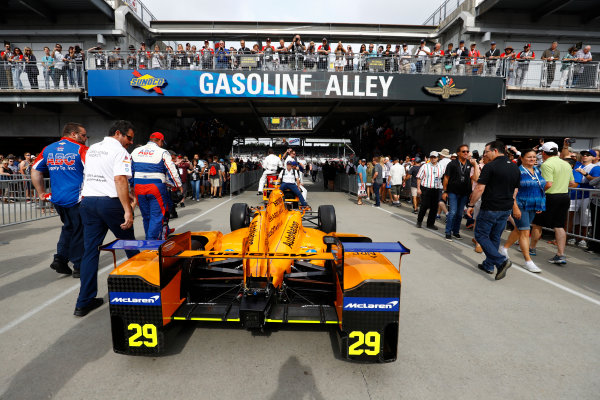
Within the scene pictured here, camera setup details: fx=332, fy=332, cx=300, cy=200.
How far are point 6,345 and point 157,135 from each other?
2.80 m

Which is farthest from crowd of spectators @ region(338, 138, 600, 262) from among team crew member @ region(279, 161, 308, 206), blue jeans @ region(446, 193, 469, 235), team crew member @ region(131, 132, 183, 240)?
team crew member @ region(131, 132, 183, 240)

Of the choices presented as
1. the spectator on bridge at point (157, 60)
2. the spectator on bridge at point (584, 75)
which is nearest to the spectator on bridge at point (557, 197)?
the spectator on bridge at point (584, 75)

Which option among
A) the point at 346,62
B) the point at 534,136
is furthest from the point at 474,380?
the point at 534,136

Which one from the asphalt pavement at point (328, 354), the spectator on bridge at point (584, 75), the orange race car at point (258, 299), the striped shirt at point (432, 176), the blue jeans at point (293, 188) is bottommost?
the asphalt pavement at point (328, 354)

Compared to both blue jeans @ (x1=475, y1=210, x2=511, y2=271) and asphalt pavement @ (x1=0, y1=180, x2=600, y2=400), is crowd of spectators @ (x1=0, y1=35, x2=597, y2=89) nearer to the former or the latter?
blue jeans @ (x1=475, y1=210, x2=511, y2=271)

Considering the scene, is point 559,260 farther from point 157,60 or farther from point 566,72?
point 157,60

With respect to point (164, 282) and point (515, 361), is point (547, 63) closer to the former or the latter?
point (515, 361)

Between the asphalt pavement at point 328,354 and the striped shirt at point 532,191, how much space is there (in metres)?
1.20

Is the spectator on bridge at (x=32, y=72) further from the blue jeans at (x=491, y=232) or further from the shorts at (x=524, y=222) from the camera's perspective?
the shorts at (x=524, y=222)

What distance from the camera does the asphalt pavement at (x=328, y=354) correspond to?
221cm

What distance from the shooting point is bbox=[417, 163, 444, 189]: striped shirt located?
7625 mm

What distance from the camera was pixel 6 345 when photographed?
2.71m

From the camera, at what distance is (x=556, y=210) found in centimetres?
527

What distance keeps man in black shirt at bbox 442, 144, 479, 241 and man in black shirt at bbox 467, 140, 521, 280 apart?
197 cm
